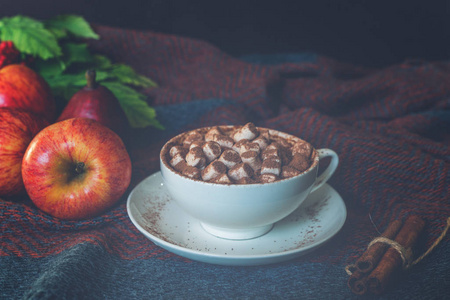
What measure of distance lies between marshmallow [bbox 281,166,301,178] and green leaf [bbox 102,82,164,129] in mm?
543

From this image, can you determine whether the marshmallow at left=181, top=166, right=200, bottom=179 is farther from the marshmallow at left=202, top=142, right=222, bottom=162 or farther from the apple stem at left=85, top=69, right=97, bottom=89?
the apple stem at left=85, top=69, right=97, bottom=89

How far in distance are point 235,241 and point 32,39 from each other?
877 mm

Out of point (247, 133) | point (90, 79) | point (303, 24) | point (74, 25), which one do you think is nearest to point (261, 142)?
point (247, 133)

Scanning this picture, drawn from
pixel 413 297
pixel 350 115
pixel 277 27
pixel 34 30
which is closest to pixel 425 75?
pixel 350 115

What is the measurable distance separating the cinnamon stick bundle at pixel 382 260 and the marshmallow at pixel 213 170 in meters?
0.27

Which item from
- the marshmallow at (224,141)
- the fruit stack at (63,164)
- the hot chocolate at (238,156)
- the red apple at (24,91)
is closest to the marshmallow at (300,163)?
the hot chocolate at (238,156)

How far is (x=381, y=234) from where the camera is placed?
749 millimetres

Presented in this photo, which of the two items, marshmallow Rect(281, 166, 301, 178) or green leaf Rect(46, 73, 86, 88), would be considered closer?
marshmallow Rect(281, 166, 301, 178)

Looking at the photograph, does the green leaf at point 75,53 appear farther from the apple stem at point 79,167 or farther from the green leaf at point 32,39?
the apple stem at point 79,167

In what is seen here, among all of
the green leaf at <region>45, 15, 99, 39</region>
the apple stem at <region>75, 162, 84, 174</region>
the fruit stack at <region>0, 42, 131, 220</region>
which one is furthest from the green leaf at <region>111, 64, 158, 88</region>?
the apple stem at <region>75, 162, 84, 174</region>

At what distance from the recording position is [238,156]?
28.1 inches

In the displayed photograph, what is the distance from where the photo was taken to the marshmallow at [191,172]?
2.22 ft

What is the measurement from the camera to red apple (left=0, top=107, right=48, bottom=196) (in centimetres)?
81

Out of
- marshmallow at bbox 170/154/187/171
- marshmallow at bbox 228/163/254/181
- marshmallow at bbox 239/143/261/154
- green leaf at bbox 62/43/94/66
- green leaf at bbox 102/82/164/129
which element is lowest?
green leaf at bbox 102/82/164/129
